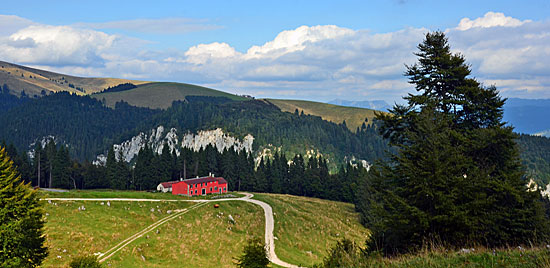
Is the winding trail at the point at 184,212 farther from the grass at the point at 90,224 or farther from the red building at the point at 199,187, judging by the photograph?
the red building at the point at 199,187

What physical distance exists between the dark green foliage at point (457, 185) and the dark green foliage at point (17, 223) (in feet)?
74.3

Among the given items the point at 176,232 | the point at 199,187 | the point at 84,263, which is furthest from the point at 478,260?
the point at 199,187

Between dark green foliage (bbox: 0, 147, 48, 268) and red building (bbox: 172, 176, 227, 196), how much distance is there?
195ft

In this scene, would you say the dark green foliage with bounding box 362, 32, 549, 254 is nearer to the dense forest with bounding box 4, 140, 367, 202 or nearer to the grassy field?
the grassy field

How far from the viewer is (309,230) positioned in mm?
67562

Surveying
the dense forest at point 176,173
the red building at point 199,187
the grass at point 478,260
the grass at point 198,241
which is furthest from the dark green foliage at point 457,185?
the dense forest at point 176,173

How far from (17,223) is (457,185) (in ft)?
88.6

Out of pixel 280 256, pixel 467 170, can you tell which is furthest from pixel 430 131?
pixel 280 256

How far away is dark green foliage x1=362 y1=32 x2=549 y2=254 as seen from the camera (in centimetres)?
1864

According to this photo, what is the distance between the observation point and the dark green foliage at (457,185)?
734 inches

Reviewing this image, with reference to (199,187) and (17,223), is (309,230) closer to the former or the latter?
(199,187)

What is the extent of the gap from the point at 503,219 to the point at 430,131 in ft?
20.8

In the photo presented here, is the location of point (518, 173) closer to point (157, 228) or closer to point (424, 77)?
point (424, 77)

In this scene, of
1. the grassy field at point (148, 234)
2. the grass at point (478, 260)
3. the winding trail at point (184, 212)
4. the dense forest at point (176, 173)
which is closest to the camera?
the grass at point (478, 260)
